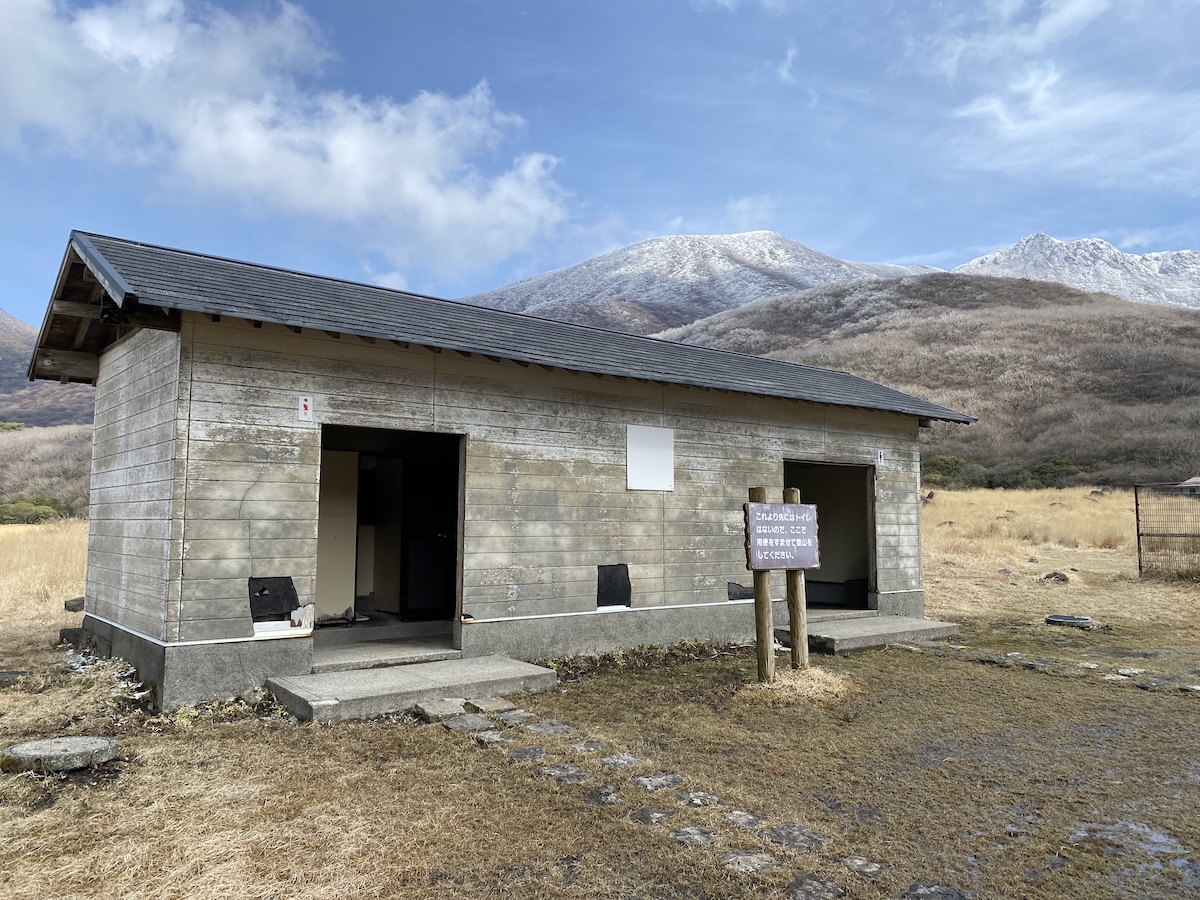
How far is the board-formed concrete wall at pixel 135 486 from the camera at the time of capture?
20.5 ft

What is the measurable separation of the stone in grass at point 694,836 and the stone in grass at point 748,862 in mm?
151

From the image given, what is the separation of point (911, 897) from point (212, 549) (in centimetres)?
537

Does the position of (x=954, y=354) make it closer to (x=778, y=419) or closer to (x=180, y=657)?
(x=778, y=419)

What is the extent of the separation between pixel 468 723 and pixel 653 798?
6.23 ft

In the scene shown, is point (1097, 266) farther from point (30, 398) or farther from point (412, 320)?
point (412, 320)

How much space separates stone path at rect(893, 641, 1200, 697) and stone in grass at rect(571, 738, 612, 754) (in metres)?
5.33

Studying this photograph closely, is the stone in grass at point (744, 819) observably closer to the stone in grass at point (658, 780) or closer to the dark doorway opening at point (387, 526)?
the stone in grass at point (658, 780)

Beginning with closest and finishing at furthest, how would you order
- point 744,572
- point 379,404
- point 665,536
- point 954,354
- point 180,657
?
point 180,657, point 379,404, point 665,536, point 744,572, point 954,354

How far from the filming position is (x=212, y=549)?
243 inches

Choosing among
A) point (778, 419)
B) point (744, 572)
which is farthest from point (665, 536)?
Answer: point (778, 419)

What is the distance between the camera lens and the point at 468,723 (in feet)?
18.6

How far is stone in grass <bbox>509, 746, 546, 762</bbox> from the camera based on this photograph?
16.1 ft

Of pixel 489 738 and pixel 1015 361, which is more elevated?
pixel 1015 361

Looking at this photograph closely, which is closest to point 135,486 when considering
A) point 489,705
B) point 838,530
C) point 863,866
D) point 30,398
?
point 489,705
